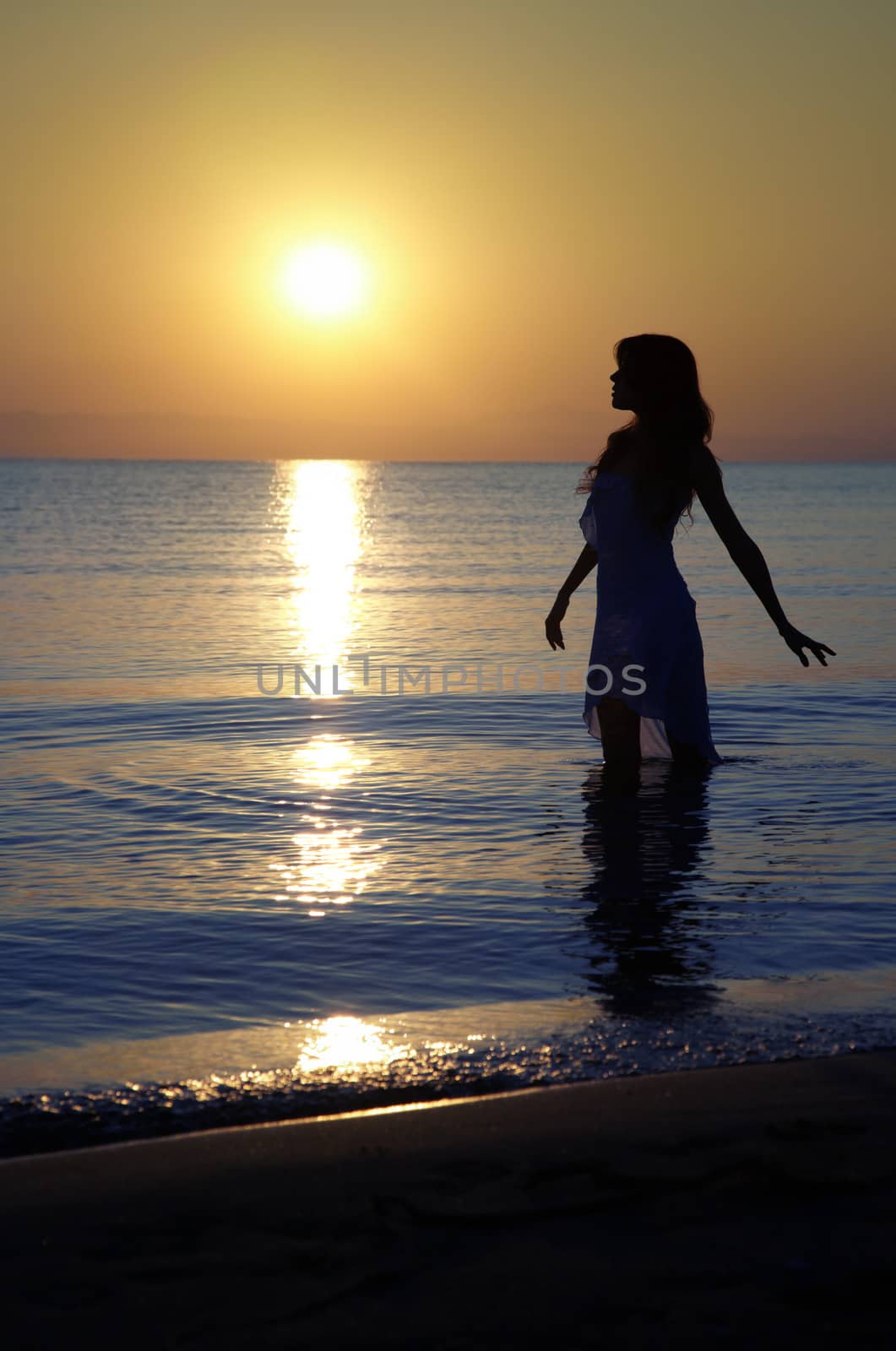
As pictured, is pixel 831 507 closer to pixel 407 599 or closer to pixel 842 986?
pixel 407 599

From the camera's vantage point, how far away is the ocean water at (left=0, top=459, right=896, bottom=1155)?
3492mm

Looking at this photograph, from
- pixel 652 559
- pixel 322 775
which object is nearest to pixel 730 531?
pixel 652 559

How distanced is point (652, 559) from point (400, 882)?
1.80 meters

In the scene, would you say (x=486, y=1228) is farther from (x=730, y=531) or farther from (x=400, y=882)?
(x=730, y=531)

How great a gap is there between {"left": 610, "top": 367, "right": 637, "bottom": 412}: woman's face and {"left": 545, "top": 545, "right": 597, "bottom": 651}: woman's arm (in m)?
0.74

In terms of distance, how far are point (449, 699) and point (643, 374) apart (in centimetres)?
522

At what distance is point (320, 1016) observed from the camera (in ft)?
12.7

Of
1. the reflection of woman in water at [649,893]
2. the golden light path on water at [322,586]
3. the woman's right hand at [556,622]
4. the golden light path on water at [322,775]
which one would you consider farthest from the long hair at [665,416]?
the golden light path on water at [322,586]

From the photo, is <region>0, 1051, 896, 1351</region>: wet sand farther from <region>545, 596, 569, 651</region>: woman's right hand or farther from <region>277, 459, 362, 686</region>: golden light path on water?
<region>277, 459, 362, 686</region>: golden light path on water

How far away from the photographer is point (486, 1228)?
243 centimetres

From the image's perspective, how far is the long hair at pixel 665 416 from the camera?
225 inches

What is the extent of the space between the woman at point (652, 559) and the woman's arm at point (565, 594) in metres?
0.04

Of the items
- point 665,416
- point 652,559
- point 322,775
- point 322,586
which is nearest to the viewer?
point 665,416

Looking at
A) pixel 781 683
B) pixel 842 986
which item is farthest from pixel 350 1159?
pixel 781 683
